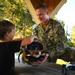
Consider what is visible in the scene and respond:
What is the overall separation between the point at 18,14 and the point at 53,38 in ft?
11.7

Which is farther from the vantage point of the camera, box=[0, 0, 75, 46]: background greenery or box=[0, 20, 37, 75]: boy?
box=[0, 0, 75, 46]: background greenery

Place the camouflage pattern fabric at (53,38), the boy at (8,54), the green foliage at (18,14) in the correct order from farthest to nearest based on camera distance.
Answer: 1. the green foliage at (18,14)
2. the camouflage pattern fabric at (53,38)
3. the boy at (8,54)

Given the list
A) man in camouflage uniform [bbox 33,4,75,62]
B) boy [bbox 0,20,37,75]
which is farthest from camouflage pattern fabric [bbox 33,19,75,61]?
boy [bbox 0,20,37,75]

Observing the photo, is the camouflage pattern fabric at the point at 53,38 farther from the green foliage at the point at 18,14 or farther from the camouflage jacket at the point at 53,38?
the green foliage at the point at 18,14

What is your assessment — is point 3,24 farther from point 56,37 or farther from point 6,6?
point 6,6

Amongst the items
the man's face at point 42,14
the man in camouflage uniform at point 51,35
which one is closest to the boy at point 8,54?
the man in camouflage uniform at point 51,35

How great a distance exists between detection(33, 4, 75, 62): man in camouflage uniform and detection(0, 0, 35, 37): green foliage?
3.11 m

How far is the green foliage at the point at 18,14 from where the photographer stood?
207 inches

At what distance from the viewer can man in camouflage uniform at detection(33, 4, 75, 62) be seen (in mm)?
1912

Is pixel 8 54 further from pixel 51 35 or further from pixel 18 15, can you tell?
pixel 18 15

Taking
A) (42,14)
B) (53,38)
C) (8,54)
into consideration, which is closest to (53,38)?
(53,38)

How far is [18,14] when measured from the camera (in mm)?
5379

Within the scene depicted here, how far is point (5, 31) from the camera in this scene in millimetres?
1454

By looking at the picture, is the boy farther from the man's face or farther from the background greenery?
the background greenery
